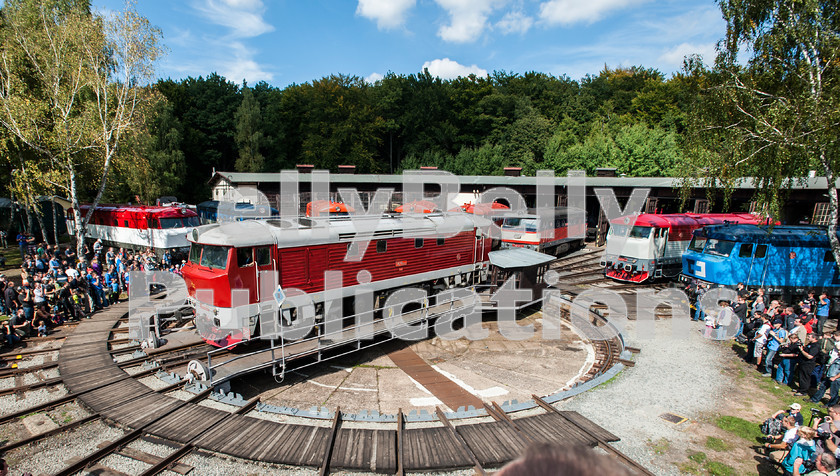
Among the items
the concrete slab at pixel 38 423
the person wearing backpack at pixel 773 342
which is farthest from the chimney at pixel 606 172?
the concrete slab at pixel 38 423

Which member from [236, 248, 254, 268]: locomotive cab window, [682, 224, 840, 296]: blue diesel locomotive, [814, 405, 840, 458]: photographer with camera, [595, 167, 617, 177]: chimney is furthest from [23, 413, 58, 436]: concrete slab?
[595, 167, 617, 177]: chimney

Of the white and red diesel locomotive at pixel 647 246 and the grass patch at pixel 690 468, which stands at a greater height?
the white and red diesel locomotive at pixel 647 246

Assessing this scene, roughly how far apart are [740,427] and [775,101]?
36.4 ft

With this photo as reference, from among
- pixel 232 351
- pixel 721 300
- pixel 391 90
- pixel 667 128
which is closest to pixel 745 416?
pixel 721 300

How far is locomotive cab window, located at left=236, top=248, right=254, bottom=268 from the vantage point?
10078 mm

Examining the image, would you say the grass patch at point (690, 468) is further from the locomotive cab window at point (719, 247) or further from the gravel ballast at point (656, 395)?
the locomotive cab window at point (719, 247)

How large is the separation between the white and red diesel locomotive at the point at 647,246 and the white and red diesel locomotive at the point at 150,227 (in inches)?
867

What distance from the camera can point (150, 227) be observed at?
74.1ft

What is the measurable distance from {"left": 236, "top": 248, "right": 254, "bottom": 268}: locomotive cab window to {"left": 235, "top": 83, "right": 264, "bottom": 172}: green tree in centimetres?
4535

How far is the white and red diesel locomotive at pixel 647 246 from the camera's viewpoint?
66.0 ft

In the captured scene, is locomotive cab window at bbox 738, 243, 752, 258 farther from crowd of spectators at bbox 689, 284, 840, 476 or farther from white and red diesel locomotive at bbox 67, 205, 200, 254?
white and red diesel locomotive at bbox 67, 205, 200, 254

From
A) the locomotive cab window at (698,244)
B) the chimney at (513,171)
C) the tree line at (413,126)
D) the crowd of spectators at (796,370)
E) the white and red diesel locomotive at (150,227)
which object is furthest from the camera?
the tree line at (413,126)

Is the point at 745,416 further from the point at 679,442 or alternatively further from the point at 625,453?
the point at 625,453

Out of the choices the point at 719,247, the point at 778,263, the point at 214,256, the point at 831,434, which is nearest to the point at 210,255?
the point at 214,256
